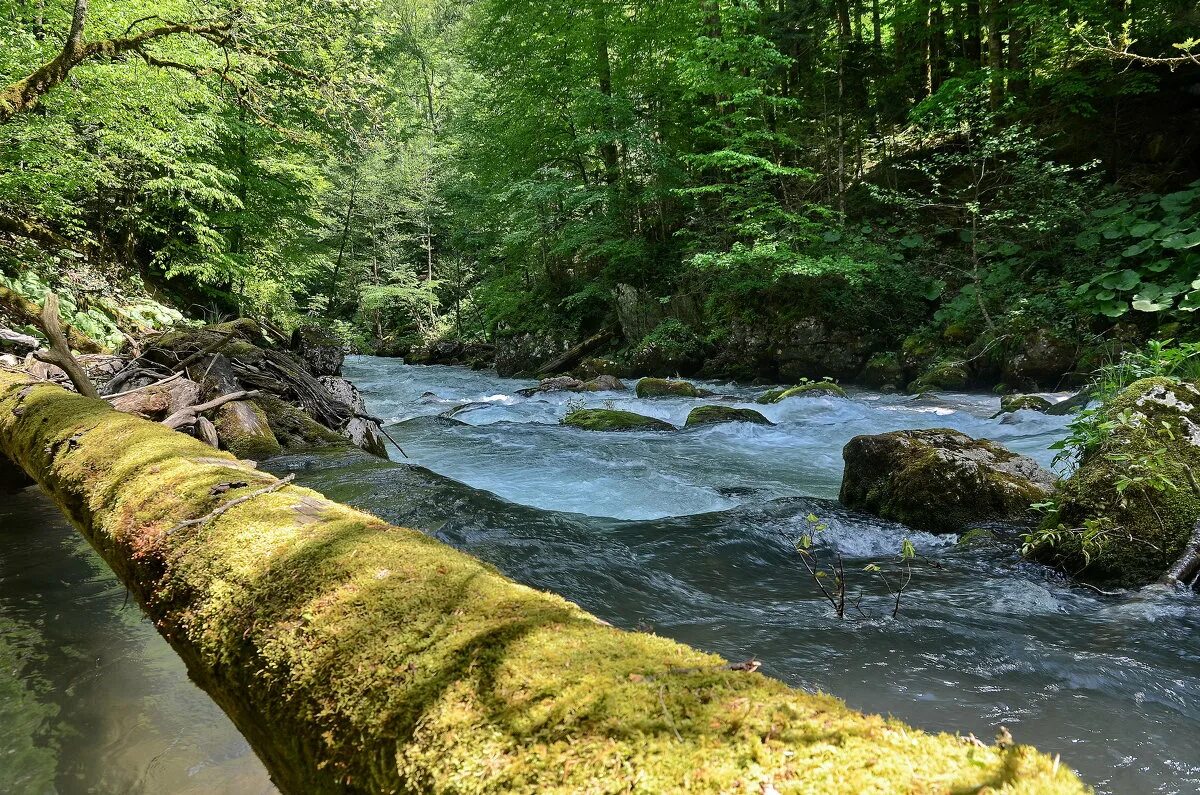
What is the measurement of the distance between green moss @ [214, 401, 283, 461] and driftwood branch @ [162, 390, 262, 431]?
115 millimetres

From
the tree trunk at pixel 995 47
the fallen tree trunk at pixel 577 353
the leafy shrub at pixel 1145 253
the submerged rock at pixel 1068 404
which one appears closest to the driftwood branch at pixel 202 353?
the fallen tree trunk at pixel 577 353

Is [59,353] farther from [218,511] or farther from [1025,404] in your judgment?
[1025,404]

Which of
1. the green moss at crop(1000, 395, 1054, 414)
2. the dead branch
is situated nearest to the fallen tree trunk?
the green moss at crop(1000, 395, 1054, 414)

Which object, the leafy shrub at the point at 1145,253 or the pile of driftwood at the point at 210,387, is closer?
the pile of driftwood at the point at 210,387

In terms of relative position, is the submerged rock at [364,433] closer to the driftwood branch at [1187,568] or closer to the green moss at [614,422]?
the green moss at [614,422]

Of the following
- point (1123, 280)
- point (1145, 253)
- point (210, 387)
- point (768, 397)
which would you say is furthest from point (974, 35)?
point (210, 387)

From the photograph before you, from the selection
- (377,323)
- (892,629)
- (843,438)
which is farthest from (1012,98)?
(377,323)

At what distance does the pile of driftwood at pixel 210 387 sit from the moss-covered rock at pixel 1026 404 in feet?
27.7

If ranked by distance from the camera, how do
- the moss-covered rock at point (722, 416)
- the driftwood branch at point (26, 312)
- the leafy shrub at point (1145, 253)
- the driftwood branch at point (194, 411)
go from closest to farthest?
the driftwood branch at point (194, 411)
the driftwood branch at point (26, 312)
the leafy shrub at point (1145, 253)
the moss-covered rock at point (722, 416)

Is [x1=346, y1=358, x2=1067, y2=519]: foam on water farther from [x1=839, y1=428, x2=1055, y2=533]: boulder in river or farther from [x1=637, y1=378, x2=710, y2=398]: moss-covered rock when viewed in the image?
[x1=839, y1=428, x2=1055, y2=533]: boulder in river

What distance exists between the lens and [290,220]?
55.9 feet

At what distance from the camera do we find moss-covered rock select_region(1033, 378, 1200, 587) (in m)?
3.54

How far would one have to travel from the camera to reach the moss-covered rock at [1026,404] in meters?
8.52

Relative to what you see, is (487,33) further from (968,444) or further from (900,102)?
(968,444)
